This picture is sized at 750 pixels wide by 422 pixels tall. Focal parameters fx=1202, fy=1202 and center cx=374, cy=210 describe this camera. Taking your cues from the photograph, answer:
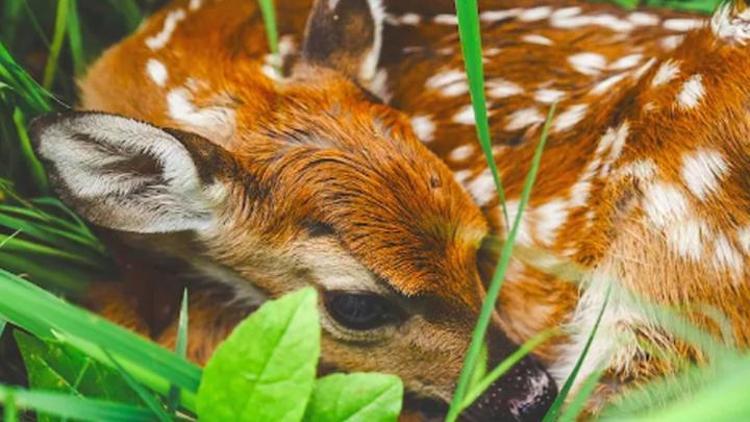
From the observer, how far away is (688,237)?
7.11ft

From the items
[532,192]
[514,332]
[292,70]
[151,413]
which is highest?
[292,70]

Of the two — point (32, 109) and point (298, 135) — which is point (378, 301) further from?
point (32, 109)

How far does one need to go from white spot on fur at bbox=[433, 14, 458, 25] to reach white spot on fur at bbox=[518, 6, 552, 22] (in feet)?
0.50

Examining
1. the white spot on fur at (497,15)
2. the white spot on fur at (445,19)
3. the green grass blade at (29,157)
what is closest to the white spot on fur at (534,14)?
the white spot on fur at (497,15)

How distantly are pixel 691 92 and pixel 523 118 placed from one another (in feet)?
1.38

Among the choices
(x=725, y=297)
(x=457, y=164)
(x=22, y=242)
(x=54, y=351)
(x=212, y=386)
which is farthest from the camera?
(x=457, y=164)

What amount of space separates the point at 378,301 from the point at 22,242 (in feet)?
2.38

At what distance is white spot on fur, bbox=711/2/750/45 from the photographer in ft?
7.10

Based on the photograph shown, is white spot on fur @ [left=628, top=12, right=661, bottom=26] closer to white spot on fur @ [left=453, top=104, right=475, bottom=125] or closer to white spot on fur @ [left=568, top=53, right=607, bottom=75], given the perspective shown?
white spot on fur @ [left=568, top=53, right=607, bottom=75]

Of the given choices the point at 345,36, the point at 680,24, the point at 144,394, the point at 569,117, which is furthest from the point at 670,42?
the point at 144,394

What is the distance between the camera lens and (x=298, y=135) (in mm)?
2246

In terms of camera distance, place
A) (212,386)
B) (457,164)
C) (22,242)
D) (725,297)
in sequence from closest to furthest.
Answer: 1. (212,386)
2. (725,297)
3. (22,242)
4. (457,164)

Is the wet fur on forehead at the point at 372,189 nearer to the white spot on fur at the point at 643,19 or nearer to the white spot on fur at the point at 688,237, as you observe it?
the white spot on fur at the point at 688,237

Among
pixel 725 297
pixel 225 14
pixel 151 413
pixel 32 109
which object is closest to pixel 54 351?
pixel 151 413
